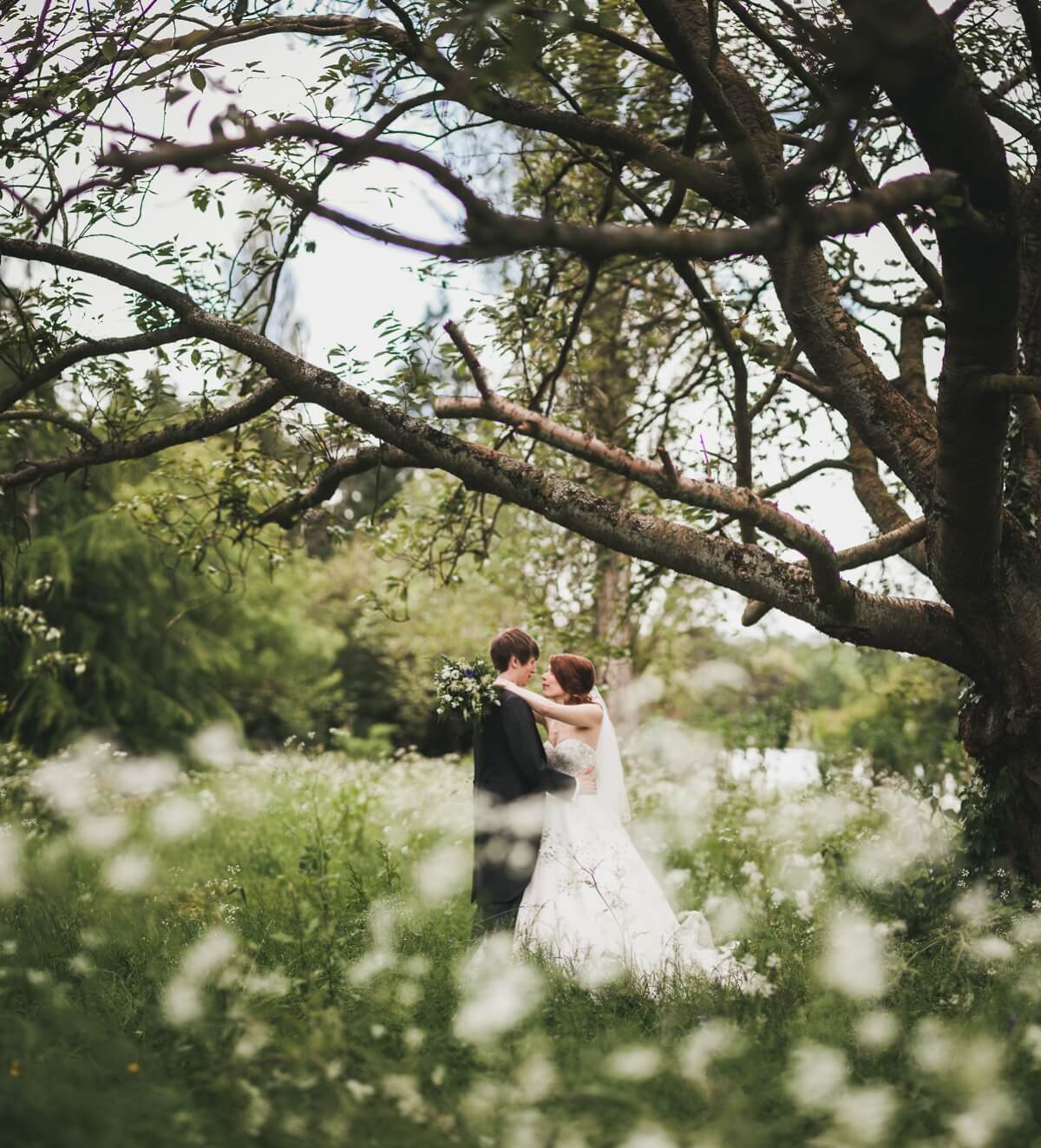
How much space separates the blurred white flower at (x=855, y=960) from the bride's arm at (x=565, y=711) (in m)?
1.80

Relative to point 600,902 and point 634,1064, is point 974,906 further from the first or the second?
point 634,1064

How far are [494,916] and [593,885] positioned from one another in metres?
0.60

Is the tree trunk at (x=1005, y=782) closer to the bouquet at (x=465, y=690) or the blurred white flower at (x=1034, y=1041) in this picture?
the blurred white flower at (x=1034, y=1041)

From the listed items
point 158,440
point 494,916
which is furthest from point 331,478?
point 494,916

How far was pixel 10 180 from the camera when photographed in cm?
509

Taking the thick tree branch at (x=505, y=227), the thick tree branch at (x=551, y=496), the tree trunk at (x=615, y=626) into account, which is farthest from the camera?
the tree trunk at (x=615, y=626)

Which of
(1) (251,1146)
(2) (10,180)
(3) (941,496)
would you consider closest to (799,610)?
(3) (941,496)

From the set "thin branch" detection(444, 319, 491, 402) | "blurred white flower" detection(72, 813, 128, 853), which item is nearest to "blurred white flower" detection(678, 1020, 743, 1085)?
"thin branch" detection(444, 319, 491, 402)

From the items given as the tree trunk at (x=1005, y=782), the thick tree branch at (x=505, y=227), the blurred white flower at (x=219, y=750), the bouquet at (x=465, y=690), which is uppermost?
the blurred white flower at (x=219, y=750)

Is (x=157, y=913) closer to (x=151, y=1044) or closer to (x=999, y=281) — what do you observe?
(x=151, y=1044)

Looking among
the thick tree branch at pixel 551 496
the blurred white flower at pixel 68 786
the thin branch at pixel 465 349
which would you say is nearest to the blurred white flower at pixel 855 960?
the thick tree branch at pixel 551 496

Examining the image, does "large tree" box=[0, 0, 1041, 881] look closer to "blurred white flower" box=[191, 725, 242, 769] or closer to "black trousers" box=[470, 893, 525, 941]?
"black trousers" box=[470, 893, 525, 941]

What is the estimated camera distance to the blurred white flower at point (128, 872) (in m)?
7.27

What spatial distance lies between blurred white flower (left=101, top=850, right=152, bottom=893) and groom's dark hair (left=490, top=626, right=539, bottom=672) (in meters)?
3.34
